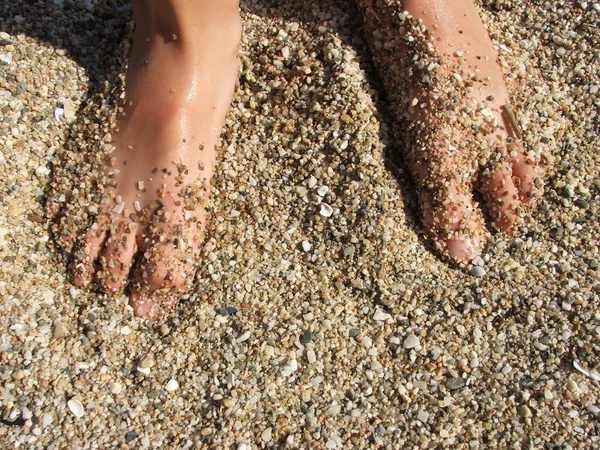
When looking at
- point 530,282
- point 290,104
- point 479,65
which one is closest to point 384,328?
point 530,282

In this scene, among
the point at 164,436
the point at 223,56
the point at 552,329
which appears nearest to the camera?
the point at 164,436

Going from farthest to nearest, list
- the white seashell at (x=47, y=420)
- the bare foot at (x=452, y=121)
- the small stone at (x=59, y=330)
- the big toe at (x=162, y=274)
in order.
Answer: the bare foot at (x=452, y=121) < the big toe at (x=162, y=274) < the small stone at (x=59, y=330) < the white seashell at (x=47, y=420)

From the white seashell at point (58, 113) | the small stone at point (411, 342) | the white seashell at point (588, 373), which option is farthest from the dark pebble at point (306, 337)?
the white seashell at point (58, 113)

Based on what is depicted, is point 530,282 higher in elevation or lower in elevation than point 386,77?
lower

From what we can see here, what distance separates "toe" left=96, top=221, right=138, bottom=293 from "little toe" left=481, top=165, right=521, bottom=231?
41.2 inches

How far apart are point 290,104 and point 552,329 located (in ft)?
3.25

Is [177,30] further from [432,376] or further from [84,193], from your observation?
[432,376]

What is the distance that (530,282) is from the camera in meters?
1.67

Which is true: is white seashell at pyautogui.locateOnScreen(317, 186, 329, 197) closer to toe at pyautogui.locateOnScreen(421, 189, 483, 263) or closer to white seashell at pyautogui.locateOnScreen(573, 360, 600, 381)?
toe at pyautogui.locateOnScreen(421, 189, 483, 263)

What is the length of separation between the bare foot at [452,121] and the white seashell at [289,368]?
54 centimetres

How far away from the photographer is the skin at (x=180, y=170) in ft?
5.51

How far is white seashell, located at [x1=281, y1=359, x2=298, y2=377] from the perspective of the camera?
153 cm

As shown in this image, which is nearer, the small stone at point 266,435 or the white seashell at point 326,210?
the small stone at point 266,435

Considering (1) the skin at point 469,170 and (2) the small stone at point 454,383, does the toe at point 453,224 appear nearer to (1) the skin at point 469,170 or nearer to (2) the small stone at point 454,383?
(1) the skin at point 469,170
